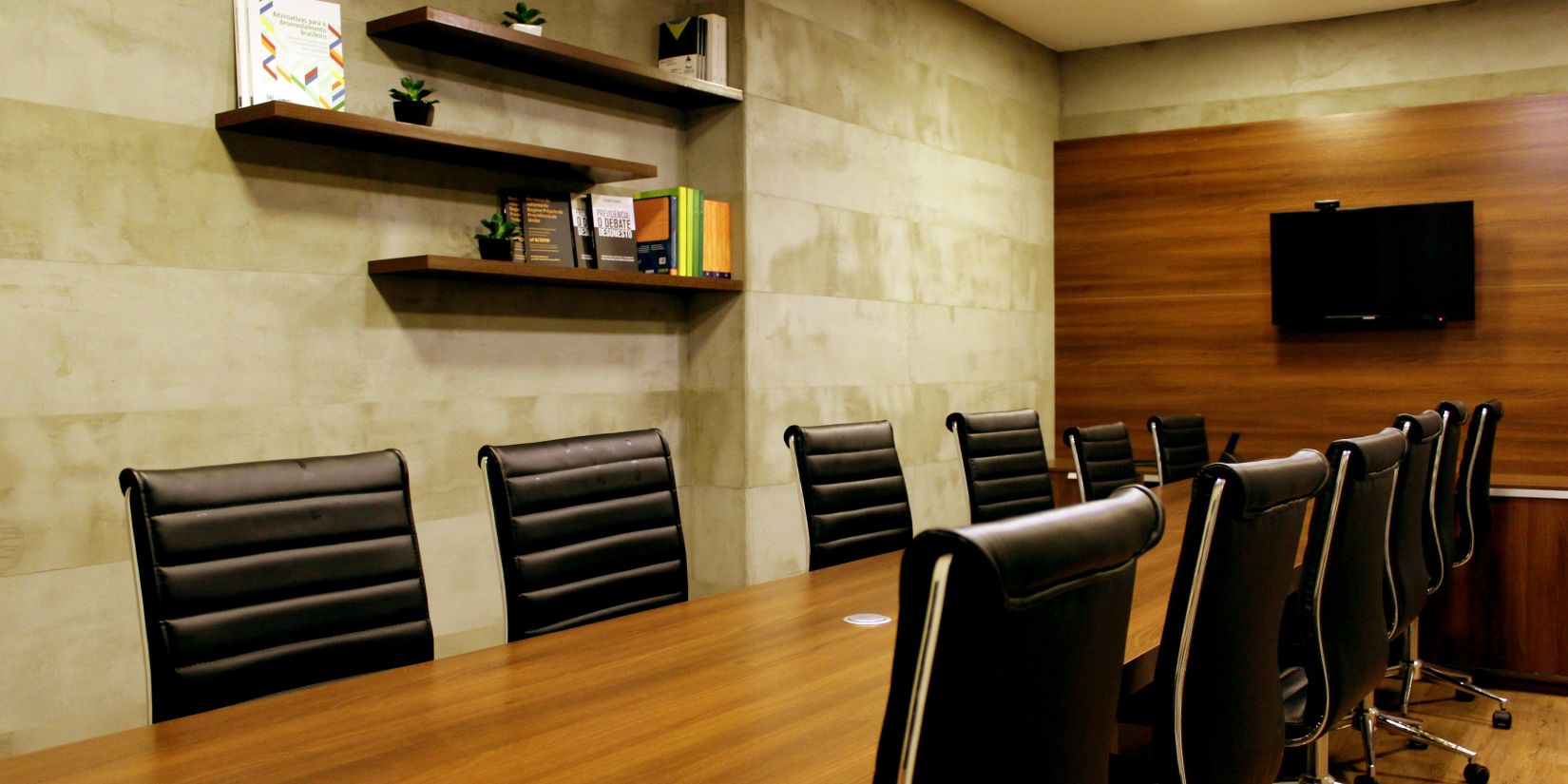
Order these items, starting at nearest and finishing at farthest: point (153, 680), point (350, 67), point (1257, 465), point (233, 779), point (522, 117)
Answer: point (233, 779) → point (1257, 465) → point (153, 680) → point (350, 67) → point (522, 117)

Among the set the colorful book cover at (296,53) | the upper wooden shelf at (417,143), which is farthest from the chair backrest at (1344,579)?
the colorful book cover at (296,53)

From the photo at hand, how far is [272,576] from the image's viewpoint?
7.12ft

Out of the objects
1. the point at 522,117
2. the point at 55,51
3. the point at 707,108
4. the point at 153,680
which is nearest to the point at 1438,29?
the point at 707,108

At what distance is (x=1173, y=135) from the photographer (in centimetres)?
754

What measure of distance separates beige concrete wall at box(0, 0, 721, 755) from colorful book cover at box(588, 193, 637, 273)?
269 millimetres

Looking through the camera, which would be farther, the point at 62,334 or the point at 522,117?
the point at 522,117

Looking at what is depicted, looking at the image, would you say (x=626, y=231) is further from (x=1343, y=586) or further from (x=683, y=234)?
(x=1343, y=586)

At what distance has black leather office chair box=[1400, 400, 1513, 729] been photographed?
4.18 meters

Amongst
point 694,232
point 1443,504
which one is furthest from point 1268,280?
point 694,232

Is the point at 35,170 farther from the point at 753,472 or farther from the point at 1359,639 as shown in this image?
the point at 1359,639

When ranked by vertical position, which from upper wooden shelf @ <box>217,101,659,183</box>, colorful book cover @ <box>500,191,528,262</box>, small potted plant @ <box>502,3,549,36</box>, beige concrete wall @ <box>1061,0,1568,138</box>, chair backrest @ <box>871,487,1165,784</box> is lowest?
chair backrest @ <box>871,487,1165,784</box>

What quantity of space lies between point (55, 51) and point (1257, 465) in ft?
10.3

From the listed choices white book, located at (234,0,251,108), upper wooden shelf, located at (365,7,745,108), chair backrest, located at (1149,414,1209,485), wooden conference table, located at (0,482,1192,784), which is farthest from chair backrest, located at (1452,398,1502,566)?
white book, located at (234,0,251,108)

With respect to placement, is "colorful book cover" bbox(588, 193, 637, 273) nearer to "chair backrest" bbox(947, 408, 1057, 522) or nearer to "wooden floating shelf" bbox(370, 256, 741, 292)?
"wooden floating shelf" bbox(370, 256, 741, 292)
